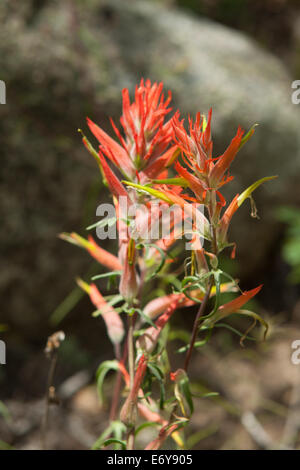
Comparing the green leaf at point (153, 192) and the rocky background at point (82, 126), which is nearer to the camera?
the green leaf at point (153, 192)

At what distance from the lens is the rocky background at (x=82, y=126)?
4.41ft

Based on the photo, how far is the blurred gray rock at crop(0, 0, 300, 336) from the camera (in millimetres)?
1337

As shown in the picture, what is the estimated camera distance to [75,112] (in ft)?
4.55

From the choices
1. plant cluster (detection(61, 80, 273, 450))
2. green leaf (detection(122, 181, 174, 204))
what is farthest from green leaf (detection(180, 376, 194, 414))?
green leaf (detection(122, 181, 174, 204))

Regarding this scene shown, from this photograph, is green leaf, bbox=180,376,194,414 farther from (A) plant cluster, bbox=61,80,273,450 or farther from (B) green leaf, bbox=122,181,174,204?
(B) green leaf, bbox=122,181,174,204

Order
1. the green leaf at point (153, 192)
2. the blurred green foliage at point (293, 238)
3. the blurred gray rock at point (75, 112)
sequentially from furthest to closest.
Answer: the blurred green foliage at point (293, 238)
the blurred gray rock at point (75, 112)
the green leaf at point (153, 192)

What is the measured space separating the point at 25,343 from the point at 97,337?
10.5 inches

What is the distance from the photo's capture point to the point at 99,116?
1.42 meters

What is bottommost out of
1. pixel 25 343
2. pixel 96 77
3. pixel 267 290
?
pixel 25 343

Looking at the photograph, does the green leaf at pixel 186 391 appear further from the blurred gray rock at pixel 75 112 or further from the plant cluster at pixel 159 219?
the blurred gray rock at pixel 75 112

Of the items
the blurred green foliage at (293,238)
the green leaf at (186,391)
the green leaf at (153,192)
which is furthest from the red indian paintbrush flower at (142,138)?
the blurred green foliage at (293,238)

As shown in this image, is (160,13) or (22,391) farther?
(160,13)
